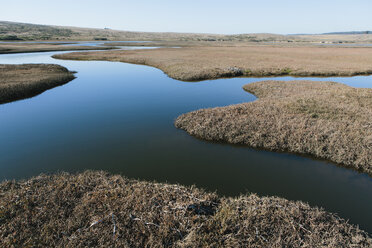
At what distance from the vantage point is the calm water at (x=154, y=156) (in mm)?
9766

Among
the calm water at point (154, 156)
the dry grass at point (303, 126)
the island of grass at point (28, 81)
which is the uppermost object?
the island of grass at point (28, 81)

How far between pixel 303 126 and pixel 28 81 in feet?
117

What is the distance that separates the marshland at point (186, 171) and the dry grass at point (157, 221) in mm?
38

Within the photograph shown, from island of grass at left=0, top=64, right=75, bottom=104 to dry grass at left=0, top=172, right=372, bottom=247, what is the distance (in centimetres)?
2322

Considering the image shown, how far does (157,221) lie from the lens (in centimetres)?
689

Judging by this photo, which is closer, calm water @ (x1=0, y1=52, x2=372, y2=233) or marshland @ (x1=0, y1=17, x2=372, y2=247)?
marshland @ (x1=0, y1=17, x2=372, y2=247)

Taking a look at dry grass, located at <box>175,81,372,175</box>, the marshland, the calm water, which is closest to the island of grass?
the marshland

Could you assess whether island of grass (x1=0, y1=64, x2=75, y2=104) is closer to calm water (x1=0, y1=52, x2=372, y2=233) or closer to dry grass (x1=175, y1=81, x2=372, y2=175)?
calm water (x1=0, y1=52, x2=372, y2=233)

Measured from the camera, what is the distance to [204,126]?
614 inches

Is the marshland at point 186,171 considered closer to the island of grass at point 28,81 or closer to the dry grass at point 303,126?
the dry grass at point 303,126

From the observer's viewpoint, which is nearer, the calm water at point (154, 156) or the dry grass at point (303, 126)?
the calm water at point (154, 156)

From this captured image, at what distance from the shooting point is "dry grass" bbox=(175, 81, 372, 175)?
12.3m

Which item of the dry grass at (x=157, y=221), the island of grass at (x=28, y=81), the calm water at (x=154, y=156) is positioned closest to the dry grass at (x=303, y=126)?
the calm water at (x=154, y=156)

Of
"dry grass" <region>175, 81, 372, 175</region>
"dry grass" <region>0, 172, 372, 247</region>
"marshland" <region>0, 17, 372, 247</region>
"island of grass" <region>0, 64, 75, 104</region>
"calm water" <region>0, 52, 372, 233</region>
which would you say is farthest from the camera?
"island of grass" <region>0, 64, 75, 104</region>
